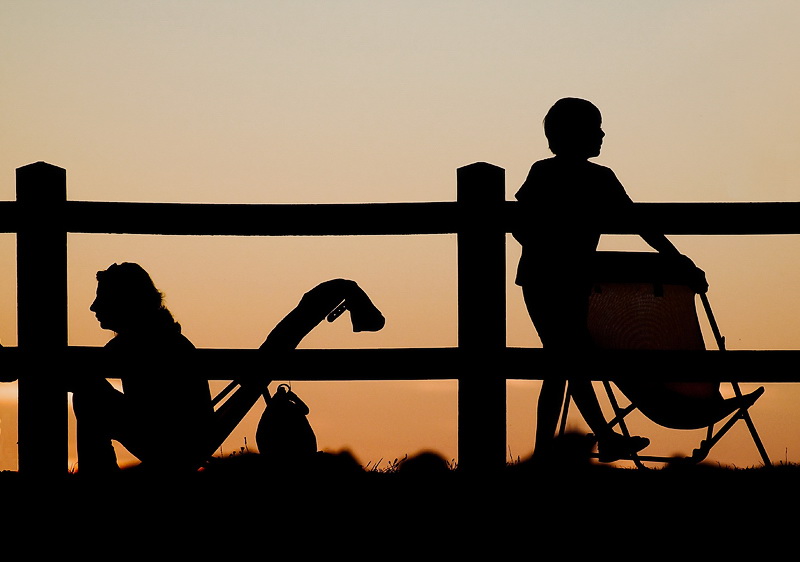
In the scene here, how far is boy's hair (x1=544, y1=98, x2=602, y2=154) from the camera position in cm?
482

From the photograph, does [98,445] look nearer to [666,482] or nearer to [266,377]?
[266,377]

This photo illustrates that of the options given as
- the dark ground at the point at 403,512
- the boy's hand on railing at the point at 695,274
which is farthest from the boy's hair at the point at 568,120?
the dark ground at the point at 403,512

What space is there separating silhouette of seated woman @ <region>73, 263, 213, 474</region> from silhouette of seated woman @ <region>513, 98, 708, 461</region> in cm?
153

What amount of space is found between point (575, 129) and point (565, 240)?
515mm

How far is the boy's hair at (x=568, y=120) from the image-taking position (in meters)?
4.82

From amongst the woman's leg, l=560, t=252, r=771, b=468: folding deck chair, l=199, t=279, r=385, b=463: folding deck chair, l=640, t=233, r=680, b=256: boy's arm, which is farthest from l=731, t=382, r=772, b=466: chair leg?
the woman's leg

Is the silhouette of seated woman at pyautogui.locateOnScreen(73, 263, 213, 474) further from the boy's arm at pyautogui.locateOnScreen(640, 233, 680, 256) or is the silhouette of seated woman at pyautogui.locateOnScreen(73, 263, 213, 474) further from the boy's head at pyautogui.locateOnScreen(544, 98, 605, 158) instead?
the boy's arm at pyautogui.locateOnScreen(640, 233, 680, 256)

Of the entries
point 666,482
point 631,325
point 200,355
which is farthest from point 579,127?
point 200,355

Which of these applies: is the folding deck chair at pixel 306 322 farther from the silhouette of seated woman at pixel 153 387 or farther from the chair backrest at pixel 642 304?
the chair backrest at pixel 642 304

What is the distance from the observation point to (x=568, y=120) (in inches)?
190

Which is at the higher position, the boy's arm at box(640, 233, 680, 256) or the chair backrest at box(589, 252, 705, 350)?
the boy's arm at box(640, 233, 680, 256)

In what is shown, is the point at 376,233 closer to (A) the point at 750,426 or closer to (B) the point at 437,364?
(B) the point at 437,364

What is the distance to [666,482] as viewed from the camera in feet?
16.0

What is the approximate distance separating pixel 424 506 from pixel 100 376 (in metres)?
1.43
